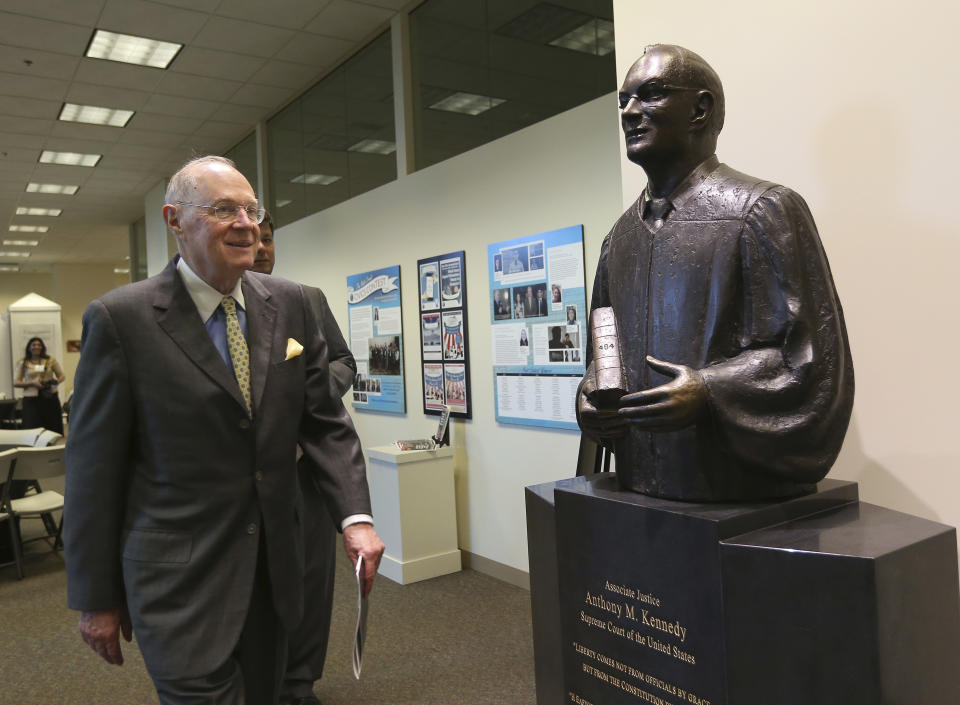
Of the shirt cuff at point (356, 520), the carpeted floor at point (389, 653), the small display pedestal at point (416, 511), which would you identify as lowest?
the carpeted floor at point (389, 653)

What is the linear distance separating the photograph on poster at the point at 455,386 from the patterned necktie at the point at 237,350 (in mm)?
2771

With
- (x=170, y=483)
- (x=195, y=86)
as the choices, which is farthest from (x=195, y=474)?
(x=195, y=86)

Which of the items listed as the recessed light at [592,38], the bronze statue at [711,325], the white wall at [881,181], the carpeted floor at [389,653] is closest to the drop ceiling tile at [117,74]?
the recessed light at [592,38]

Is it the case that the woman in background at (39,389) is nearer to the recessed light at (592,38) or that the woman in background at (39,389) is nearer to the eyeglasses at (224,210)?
the recessed light at (592,38)

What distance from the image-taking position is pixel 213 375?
148cm

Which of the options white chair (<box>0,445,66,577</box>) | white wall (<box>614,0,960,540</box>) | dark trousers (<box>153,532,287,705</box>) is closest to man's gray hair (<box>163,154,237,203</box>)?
dark trousers (<box>153,532,287,705</box>)

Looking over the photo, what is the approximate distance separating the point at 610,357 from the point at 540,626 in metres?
0.68

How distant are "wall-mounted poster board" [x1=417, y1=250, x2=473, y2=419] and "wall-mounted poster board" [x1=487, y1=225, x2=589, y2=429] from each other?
10.8 inches

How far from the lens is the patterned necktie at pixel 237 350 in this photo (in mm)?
1551

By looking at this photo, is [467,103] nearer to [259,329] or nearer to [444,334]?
[444,334]

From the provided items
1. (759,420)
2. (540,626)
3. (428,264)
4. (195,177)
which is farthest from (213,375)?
(428,264)

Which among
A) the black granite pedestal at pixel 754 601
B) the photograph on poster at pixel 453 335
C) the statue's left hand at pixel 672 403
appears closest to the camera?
the black granite pedestal at pixel 754 601

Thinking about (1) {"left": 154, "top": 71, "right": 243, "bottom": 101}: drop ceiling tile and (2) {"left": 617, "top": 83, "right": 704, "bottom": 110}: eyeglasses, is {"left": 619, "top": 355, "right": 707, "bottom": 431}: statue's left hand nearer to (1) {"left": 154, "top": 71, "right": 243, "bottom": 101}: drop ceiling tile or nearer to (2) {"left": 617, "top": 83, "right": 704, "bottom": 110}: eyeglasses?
(2) {"left": 617, "top": 83, "right": 704, "bottom": 110}: eyeglasses

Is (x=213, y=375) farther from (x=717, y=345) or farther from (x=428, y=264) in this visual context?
(x=428, y=264)
